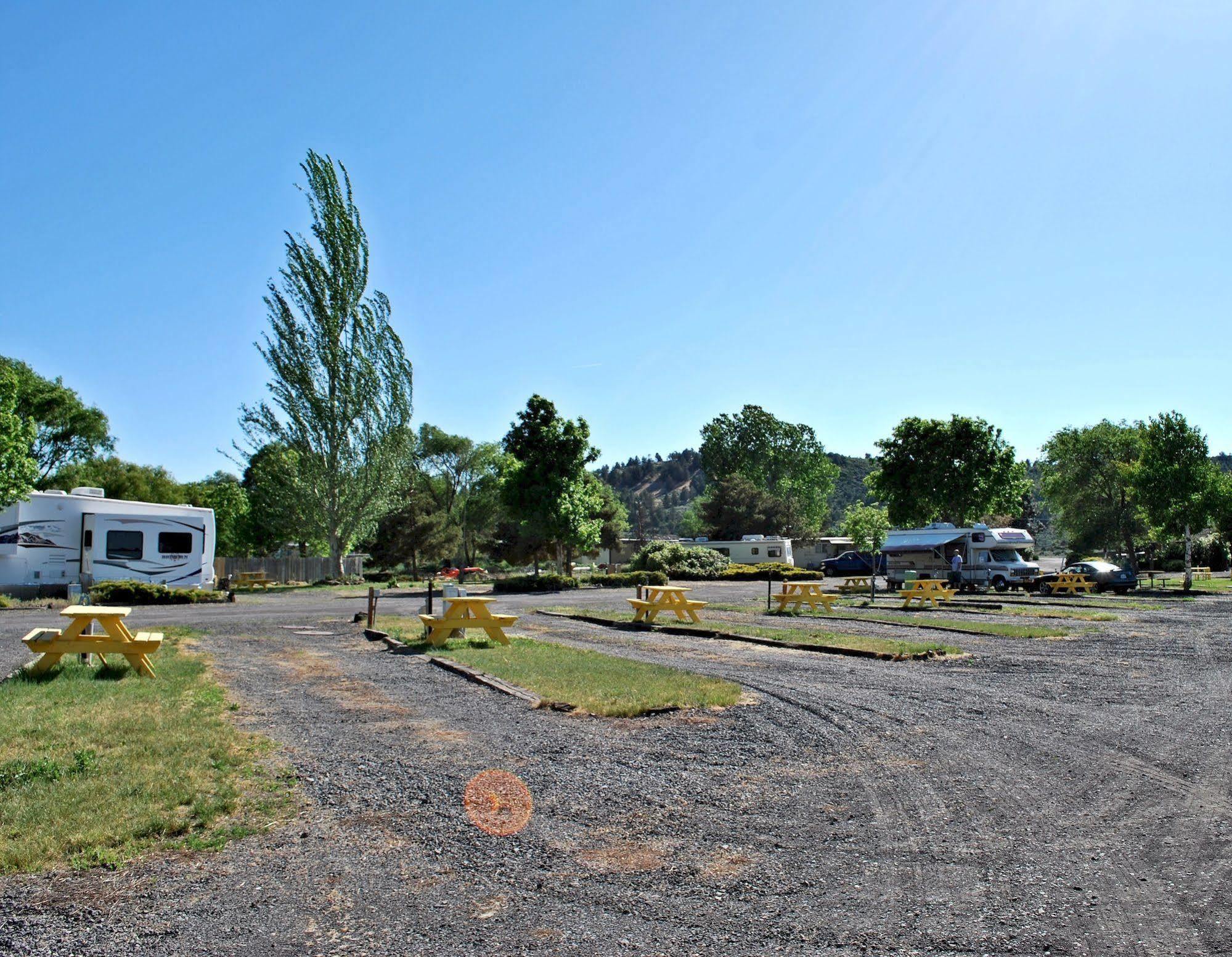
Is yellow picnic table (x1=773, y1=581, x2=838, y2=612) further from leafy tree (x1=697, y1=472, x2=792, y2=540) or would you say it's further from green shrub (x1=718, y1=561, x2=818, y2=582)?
leafy tree (x1=697, y1=472, x2=792, y2=540)

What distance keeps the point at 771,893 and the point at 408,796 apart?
2.44 meters

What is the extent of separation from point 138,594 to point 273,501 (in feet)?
73.5

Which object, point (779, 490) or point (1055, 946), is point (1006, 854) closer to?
point (1055, 946)

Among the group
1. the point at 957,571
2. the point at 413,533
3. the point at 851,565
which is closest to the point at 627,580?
the point at 851,565

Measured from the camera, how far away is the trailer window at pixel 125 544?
85.0ft

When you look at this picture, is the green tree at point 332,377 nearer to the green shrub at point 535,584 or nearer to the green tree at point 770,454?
the green shrub at point 535,584

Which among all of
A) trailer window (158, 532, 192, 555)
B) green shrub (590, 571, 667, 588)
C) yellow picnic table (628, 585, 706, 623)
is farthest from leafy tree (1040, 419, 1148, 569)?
trailer window (158, 532, 192, 555)

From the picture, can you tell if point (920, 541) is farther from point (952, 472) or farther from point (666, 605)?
point (666, 605)

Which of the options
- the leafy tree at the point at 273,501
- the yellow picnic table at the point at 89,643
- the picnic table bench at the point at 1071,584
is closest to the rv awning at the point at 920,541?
the picnic table bench at the point at 1071,584

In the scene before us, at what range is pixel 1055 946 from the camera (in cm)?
328

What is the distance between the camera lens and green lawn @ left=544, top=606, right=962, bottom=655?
12.4m

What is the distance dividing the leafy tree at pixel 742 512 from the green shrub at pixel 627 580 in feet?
92.6

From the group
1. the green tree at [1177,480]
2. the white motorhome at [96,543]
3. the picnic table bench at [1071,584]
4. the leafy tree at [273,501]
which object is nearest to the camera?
the white motorhome at [96,543]

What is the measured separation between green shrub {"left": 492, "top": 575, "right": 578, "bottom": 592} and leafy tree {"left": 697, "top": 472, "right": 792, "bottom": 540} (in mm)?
31609
